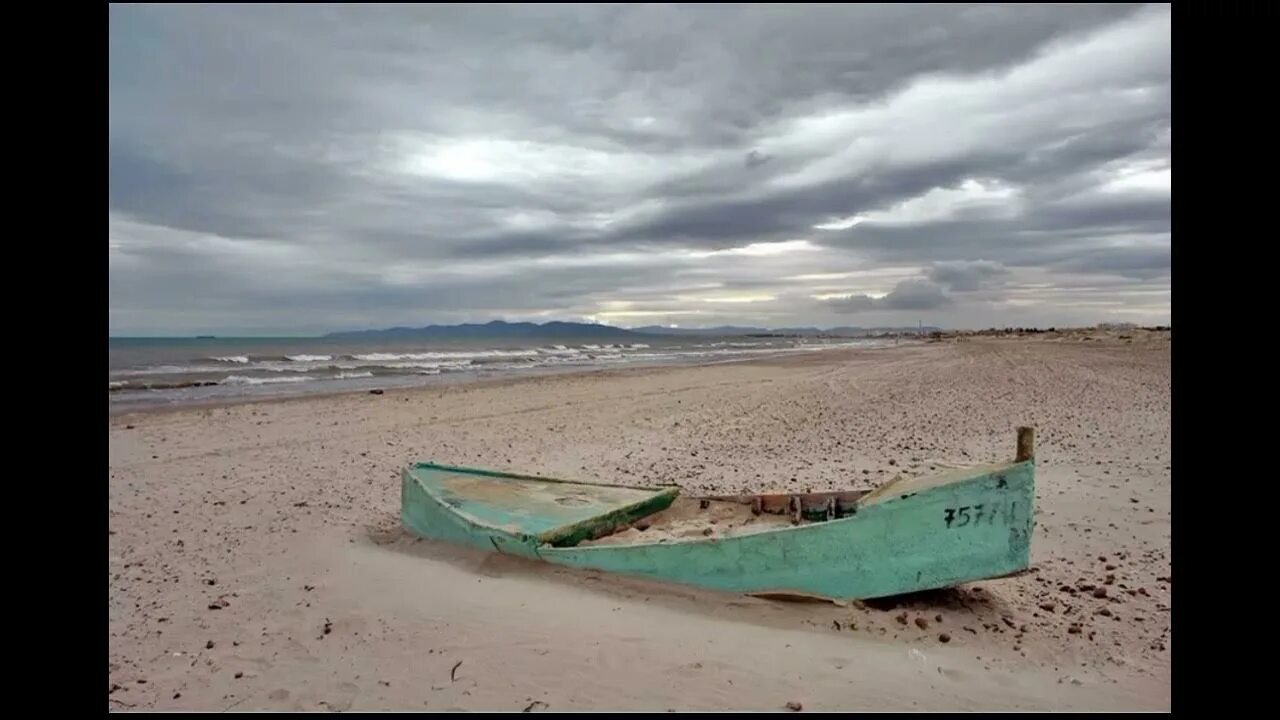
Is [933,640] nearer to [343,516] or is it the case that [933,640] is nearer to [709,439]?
[343,516]

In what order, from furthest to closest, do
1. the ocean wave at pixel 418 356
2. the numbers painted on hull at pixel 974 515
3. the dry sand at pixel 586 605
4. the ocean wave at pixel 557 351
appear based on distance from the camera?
1. the ocean wave at pixel 557 351
2. the ocean wave at pixel 418 356
3. the numbers painted on hull at pixel 974 515
4. the dry sand at pixel 586 605

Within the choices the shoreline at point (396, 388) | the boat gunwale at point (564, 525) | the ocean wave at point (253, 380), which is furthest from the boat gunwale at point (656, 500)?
the ocean wave at point (253, 380)

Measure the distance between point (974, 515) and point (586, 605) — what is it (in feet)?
8.30

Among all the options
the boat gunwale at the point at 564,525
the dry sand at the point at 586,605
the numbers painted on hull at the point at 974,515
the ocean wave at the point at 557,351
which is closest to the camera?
the dry sand at the point at 586,605

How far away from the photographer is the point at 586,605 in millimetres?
4730

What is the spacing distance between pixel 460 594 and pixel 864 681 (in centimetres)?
286

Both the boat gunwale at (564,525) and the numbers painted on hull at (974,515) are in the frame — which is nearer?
the numbers painted on hull at (974,515)

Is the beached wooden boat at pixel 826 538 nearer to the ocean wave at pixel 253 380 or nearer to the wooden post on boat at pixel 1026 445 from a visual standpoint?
the wooden post on boat at pixel 1026 445

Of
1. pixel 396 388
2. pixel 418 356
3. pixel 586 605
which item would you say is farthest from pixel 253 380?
pixel 586 605

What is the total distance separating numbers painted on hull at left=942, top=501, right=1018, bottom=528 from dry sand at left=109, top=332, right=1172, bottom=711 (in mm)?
629

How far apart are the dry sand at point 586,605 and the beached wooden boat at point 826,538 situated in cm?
15

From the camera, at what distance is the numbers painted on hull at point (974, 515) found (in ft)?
13.9
